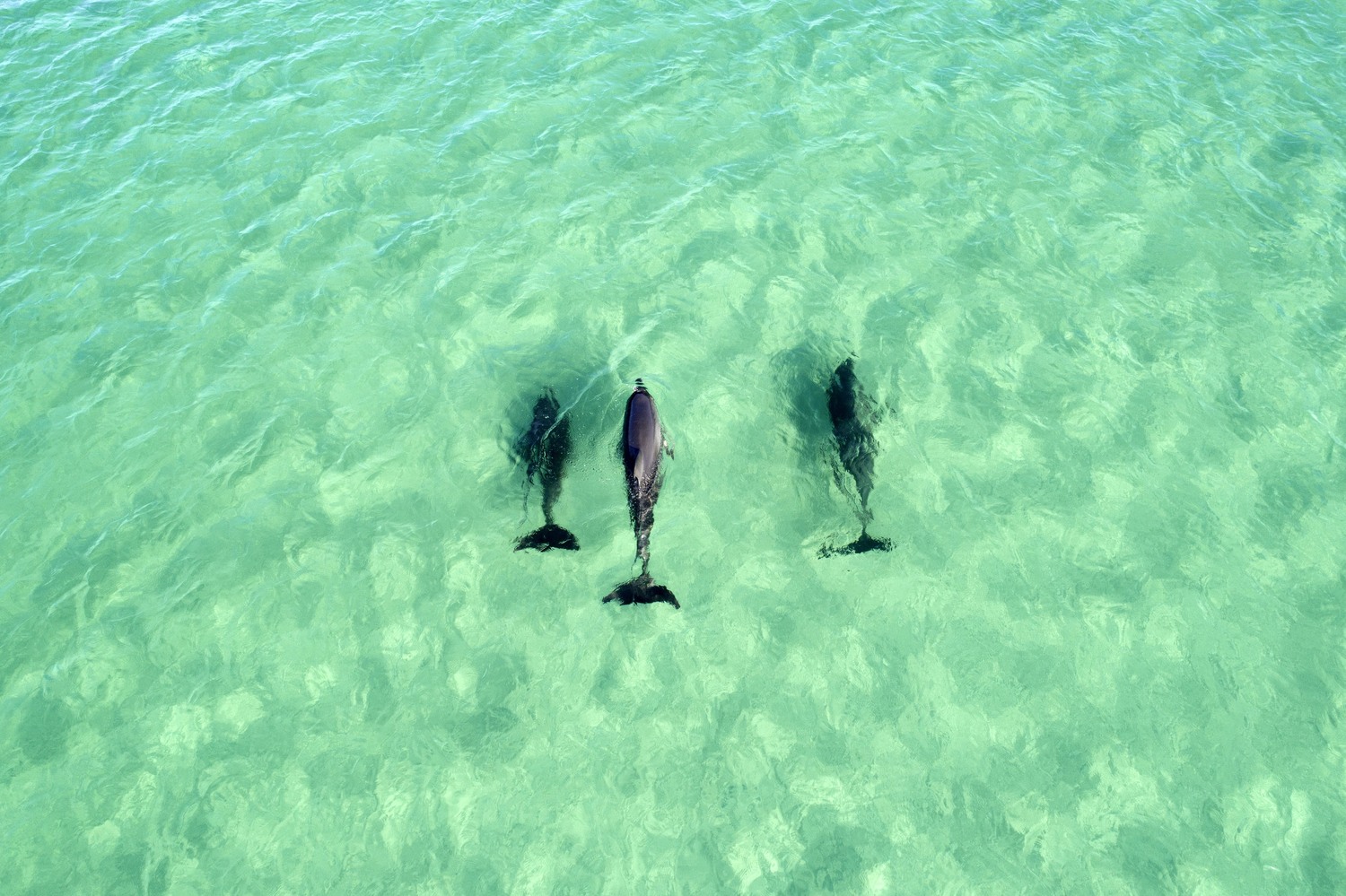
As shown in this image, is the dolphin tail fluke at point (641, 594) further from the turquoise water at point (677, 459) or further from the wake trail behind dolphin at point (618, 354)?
the wake trail behind dolphin at point (618, 354)

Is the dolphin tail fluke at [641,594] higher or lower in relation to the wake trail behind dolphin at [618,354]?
lower

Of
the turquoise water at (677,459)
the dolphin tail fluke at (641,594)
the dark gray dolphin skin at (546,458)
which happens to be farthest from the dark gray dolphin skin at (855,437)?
the dark gray dolphin skin at (546,458)

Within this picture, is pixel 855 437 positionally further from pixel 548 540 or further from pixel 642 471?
pixel 548 540

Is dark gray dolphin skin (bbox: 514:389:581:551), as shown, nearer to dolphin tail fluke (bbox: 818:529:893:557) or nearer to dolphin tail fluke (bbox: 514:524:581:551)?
dolphin tail fluke (bbox: 514:524:581:551)

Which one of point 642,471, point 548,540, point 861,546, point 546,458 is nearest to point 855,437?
point 861,546

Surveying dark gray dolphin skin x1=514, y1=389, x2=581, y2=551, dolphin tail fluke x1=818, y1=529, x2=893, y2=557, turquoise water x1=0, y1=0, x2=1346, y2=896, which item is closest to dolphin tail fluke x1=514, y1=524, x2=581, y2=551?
dark gray dolphin skin x1=514, y1=389, x2=581, y2=551
